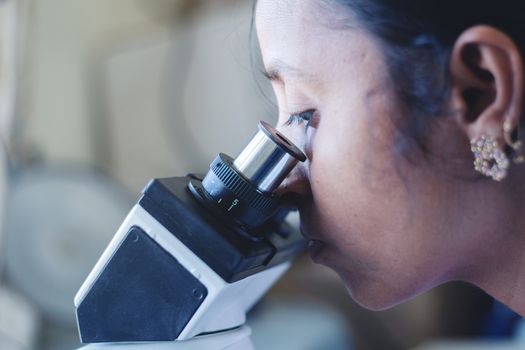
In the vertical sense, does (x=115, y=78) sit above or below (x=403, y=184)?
below

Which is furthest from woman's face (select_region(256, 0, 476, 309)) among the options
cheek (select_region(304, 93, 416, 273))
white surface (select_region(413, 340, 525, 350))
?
white surface (select_region(413, 340, 525, 350))

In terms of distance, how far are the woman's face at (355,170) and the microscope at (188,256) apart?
0.12 ft

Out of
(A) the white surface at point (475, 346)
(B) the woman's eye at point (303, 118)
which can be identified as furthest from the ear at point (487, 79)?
(A) the white surface at point (475, 346)

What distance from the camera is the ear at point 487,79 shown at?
46 cm

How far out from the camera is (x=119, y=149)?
64.7 inches

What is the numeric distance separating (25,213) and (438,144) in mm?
944

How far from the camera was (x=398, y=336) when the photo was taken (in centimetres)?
153

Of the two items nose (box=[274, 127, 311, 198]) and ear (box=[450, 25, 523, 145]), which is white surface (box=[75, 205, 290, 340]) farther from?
ear (box=[450, 25, 523, 145])

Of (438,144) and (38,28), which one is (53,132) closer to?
(38,28)

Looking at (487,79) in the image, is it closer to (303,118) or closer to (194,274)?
(303,118)

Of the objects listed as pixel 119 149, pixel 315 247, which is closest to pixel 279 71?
pixel 315 247

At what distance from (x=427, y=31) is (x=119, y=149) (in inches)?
49.8

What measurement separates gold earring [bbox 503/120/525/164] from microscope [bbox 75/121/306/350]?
15cm

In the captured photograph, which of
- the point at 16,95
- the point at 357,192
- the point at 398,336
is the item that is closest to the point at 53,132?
the point at 16,95
